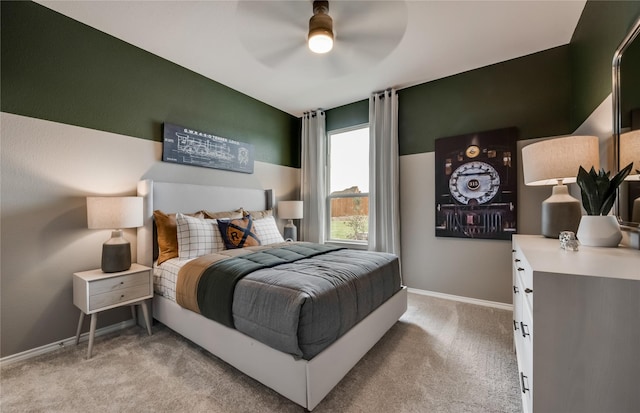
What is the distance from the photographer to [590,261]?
102 cm

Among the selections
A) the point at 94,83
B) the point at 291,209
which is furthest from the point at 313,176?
the point at 94,83

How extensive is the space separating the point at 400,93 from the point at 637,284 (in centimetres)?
335

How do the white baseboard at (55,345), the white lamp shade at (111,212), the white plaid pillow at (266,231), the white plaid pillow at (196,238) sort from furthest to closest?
the white plaid pillow at (266,231) < the white plaid pillow at (196,238) < the white lamp shade at (111,212) < the white baseboard at (55,345)

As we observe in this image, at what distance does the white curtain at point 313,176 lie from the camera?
13.8 feet

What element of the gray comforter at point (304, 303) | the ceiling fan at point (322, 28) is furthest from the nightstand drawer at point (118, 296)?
the ceiling fan at point (322, 28)

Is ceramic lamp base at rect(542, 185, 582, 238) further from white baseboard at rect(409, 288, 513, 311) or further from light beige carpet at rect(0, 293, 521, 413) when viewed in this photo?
white baseboard at rect(409, 288, 513, 311)

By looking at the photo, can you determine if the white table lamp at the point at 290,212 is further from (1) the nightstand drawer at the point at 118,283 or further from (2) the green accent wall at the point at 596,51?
(2) the green accent wall at the point at 596,51

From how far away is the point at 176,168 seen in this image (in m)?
2.95

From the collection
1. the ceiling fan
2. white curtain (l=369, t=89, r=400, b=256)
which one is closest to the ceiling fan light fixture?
the ceiling fan

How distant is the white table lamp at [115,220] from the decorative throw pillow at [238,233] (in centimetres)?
74

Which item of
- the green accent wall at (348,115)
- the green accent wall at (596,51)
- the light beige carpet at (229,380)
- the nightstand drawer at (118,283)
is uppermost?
the green accent wall at (348,115)

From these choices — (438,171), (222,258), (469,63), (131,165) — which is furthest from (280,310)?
(469,63)

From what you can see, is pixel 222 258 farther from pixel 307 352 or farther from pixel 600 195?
pixel 600 195

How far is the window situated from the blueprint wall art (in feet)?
4.54
